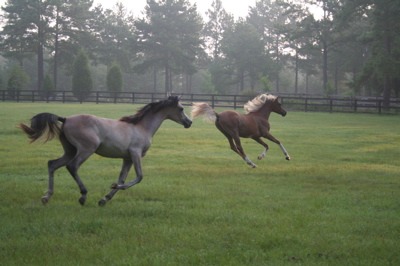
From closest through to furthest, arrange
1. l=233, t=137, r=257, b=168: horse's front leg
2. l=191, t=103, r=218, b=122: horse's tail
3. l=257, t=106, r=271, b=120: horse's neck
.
→ l=233, t=137, r=257, b=168: horse's front leg
l=191, t=103, r=218, b=122: horse's tail
l=257, t=106, r=271, b=120: horse's neck

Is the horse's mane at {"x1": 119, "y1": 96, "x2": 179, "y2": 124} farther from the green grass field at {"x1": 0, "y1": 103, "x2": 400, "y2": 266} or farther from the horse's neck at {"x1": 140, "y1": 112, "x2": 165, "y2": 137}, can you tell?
the green grass field at {"x1": 0, "y1": 103, "x2": 400, "y2": 266}

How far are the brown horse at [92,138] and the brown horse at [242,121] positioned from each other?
4.73 metres

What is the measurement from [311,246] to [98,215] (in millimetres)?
A: 2970

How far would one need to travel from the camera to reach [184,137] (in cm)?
2028

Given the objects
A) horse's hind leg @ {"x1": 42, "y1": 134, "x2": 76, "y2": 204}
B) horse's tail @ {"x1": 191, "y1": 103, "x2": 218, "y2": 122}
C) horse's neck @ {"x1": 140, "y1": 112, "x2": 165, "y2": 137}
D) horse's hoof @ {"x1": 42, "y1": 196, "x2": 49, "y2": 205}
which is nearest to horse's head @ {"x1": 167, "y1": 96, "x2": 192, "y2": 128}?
horse's neck @ {"x1": 140, "y1": 112, "x2": 165, "y2": 137}

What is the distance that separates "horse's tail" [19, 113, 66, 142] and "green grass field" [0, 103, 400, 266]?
1.04 metres

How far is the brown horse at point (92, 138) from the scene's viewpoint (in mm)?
7758

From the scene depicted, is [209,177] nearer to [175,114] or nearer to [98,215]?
[175,114]

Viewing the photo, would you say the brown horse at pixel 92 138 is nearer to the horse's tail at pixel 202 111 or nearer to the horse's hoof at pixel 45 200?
the horse's hoof at pixel 45 200

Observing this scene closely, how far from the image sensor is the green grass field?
5.42 metres

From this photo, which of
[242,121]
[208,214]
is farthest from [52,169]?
[242,121]

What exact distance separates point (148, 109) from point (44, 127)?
185 cm

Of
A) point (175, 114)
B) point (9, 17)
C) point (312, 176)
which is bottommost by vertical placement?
point (312, 176)

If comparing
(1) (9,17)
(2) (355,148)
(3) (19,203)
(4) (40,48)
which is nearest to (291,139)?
(2) (355,148)
